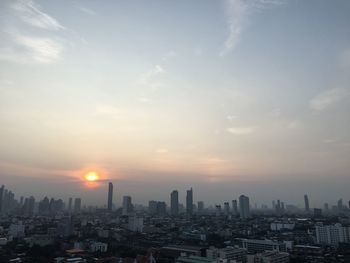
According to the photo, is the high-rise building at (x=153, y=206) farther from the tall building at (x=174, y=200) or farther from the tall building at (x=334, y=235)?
the tall building at (x=334, y=235)

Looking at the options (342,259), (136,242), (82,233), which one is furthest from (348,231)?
(82,233)


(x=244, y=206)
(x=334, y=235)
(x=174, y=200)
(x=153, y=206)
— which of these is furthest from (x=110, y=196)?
(x=334, y=235)

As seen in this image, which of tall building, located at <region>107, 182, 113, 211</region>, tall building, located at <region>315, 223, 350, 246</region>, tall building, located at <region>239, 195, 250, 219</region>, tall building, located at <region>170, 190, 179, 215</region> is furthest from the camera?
tall building, located at <region>107, 182, 113, 211</region>

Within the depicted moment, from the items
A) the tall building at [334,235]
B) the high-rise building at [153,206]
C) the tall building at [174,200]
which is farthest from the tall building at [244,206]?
the tall building at [334,235]

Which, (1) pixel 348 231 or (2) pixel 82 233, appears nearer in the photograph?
(1) pixel 348 231

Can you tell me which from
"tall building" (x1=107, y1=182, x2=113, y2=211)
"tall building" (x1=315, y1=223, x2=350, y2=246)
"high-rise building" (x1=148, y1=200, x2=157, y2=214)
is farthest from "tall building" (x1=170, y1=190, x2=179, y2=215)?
"tall building" (x1=315, y1=223, x2=350, y2=246)

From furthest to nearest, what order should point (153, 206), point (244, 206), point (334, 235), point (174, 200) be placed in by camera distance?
point (153, 206) < point (174, 200) < point (244, 206) < point (334, 235)

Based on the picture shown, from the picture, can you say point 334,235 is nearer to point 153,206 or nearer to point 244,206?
point 244,206

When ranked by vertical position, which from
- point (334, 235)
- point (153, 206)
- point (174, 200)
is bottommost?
point (334, 235)

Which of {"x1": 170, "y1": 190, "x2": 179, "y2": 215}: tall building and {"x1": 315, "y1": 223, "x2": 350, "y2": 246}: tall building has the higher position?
{"x1": 170, "y1": 190, "x2": 179, "y2": 215}: tall building

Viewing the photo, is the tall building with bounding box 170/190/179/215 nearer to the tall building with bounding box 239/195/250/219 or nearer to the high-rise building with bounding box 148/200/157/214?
the high-rise building with bounding box 148/200/157/214

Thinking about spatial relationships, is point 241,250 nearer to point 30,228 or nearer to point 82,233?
point 82,233
